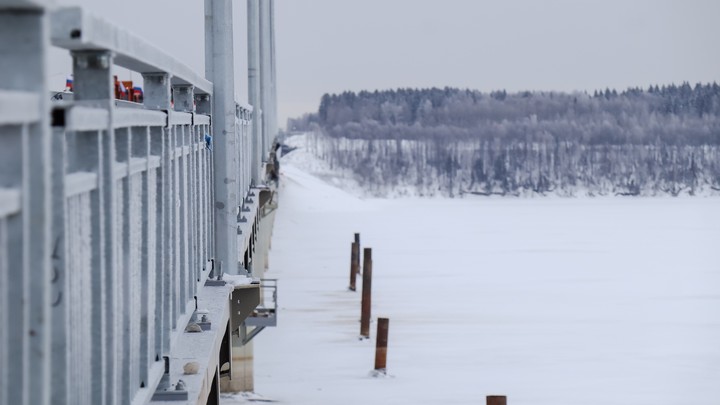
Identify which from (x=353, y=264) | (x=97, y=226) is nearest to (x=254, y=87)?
(x=97, y=226)

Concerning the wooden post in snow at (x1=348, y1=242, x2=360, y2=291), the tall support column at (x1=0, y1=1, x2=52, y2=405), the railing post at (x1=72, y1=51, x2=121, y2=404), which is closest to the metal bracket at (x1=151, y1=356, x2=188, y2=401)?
the railing post at (x1=72, y1=51, x2=121, y2=404)

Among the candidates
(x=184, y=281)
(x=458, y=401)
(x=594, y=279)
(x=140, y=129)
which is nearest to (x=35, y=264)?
(x=140, y=129)

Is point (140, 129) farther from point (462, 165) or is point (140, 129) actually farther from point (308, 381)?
point (462, 165)

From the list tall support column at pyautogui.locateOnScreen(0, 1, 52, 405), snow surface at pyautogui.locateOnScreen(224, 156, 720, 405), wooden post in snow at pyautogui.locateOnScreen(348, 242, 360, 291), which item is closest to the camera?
tall support column at pyautogui.locateOnScreen(0, 1, 52, 405)

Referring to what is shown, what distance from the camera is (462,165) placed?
15662 centimetres

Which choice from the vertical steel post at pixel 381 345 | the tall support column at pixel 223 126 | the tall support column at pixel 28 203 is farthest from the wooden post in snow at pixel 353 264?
the tall support column at pixel 28 203

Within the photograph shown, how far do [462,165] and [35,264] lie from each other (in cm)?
15472

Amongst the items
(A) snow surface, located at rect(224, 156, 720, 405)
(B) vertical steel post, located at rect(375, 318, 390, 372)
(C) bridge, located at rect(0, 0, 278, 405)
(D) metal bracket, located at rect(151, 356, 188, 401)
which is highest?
(C) bridge, located at rect(0, 0, 278, 405)

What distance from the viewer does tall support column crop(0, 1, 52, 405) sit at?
7.98 ft

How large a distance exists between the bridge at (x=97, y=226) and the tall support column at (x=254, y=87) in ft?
35.3

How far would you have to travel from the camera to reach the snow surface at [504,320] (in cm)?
2133

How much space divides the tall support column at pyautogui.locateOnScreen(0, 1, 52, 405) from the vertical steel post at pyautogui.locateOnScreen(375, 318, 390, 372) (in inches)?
741

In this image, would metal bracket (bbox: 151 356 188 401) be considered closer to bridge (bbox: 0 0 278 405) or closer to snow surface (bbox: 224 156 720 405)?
bridge (bbox: 0 0 278 405)

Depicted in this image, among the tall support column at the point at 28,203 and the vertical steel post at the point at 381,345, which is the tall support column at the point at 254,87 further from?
the tall support column at the point at 28,203
